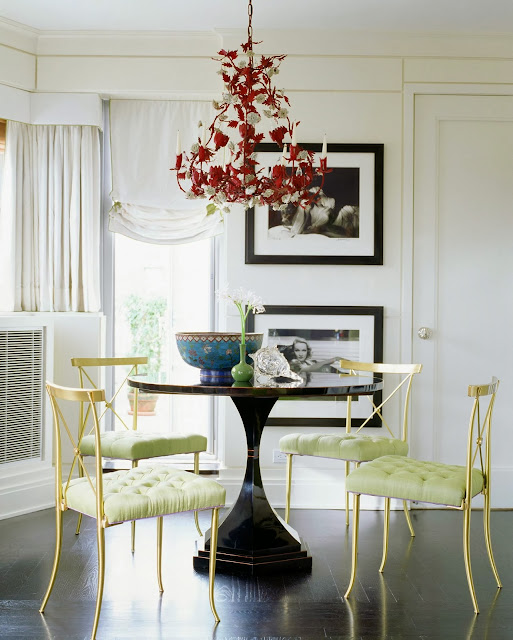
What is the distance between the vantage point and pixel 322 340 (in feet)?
14.3

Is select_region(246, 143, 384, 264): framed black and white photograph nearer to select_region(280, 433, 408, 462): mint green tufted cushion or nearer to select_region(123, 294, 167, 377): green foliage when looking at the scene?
select_region(123, 294, 167, 377): green foliage

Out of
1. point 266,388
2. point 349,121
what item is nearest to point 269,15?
point 349,121

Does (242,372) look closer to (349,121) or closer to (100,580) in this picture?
(100,580)

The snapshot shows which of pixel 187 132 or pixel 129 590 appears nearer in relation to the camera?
pixel 129 590

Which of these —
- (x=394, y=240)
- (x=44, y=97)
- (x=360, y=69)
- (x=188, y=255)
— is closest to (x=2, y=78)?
(x=44, y=97)

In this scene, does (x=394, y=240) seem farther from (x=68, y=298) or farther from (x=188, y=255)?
(x=68, y=298)

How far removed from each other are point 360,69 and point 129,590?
3.15 meters

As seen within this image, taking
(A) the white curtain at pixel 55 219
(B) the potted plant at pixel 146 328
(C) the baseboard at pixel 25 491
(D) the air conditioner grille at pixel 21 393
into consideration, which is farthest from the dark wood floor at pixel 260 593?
(A) the white curtain at pixel 55 219

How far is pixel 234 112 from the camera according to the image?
14.3 ft

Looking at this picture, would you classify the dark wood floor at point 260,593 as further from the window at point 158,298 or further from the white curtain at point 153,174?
the white curtain at point 153,174

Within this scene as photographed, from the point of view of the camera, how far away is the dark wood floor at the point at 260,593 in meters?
2.58

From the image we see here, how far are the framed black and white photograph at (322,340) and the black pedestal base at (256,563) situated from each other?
123 cm

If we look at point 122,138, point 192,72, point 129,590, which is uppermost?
point 192,72

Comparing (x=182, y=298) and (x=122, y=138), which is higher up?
(x=122, y=138)
